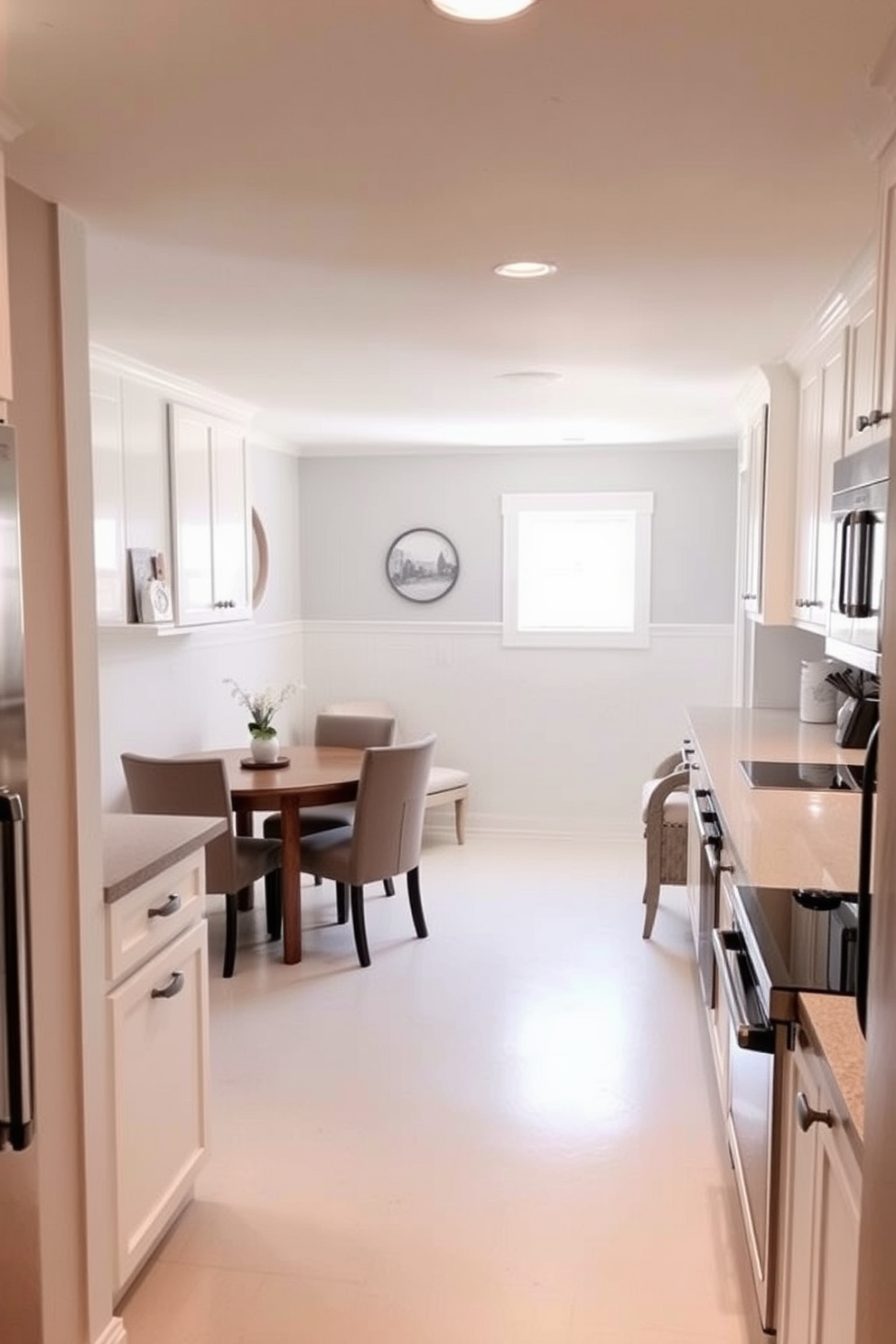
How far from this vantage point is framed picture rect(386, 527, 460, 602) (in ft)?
20.6

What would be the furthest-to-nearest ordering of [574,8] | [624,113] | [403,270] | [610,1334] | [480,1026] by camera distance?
[480,1026]
[403,270]
[610,1334]
[624,113]
[574,8]

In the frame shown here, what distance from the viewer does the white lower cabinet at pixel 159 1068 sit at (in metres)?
2.04

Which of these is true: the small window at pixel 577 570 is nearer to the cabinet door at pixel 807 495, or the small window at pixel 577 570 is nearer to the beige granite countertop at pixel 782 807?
the beige granite countertop at pixel 782 807

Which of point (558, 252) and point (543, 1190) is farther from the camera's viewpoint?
point (543, 1190)

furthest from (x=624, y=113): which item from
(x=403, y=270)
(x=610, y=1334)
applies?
(x=610, y=1334)

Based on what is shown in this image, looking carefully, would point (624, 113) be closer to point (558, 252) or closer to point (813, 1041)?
point (558, 252)

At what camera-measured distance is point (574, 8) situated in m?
1.31

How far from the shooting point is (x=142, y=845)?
2285 mm

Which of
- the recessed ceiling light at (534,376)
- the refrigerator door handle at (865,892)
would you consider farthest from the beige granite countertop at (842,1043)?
the recessed ceiling light at (534,376)

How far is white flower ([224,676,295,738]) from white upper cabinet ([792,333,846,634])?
2.27 metres

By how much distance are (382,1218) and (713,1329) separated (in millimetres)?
793

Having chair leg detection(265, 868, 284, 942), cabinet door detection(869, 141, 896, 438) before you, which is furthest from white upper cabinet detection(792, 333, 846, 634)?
chair leg detection(265, 868, 284, 942)

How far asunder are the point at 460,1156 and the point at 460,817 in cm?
323

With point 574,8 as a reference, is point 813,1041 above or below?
below
